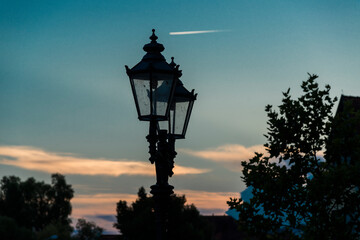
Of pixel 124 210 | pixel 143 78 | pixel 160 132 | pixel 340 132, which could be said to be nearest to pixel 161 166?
pixel 160 132

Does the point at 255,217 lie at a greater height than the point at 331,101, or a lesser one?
lesser

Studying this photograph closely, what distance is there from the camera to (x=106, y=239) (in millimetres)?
89562

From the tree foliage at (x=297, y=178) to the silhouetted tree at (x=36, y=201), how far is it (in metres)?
77.8

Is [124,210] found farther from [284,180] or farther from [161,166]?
[161,166]

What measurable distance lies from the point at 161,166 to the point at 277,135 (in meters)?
6.79

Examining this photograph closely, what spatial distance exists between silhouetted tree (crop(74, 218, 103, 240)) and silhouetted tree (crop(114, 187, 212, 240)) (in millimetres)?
24862

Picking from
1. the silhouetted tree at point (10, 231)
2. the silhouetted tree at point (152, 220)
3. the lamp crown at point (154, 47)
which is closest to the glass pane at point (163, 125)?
the lamp crown at point (154, 47)

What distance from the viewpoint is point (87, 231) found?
8800cm

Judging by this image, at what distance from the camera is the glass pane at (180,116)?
10.9 metres

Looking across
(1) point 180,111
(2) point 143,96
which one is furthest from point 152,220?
(2) point 143,96

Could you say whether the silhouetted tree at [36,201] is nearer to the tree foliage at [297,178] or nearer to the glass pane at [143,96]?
the tree foliage at [297,178]

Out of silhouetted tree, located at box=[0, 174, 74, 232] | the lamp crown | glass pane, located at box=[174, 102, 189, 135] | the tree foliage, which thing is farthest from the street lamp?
silhouetted tree, located at box=[0, 174, 74, 232]

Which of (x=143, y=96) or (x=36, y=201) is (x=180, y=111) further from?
(x=36, y=201)

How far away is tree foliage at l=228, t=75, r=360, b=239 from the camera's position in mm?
14586
